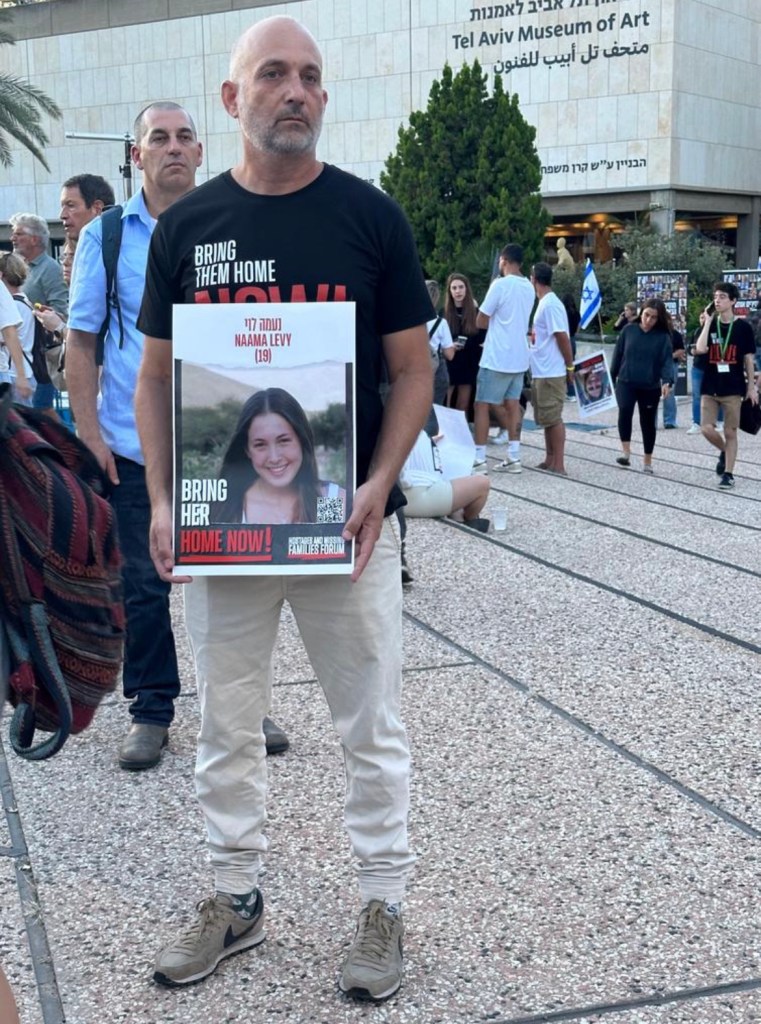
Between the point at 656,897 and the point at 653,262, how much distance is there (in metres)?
35.0

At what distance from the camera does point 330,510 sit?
2.79 m

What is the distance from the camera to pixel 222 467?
280cm

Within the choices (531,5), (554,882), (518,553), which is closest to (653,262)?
(531,5)

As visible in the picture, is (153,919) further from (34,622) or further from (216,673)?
(34,622)

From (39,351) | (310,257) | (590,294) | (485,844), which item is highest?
(590,294)

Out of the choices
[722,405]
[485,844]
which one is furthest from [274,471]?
[722,405]

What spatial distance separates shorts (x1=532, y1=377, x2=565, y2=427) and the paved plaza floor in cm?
561

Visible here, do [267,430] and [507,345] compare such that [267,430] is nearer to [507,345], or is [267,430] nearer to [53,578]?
[53,578]

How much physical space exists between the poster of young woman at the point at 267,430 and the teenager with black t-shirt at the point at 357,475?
7cm

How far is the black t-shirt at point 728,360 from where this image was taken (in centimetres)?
1223

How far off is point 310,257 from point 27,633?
118 centimetres

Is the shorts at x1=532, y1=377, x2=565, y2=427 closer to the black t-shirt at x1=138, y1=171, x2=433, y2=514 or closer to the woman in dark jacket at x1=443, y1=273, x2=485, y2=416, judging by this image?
the woman in dark jacket at x1=443, y1=273, x2=485, y2=416

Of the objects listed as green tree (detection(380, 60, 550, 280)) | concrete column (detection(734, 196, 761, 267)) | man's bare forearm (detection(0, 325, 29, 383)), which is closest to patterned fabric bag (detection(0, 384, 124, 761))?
man's bare forearm (detection(0, 325, 29, 383))

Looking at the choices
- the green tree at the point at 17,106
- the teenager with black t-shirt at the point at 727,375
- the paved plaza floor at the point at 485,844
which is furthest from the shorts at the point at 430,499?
the green tree at the point at 17,106
